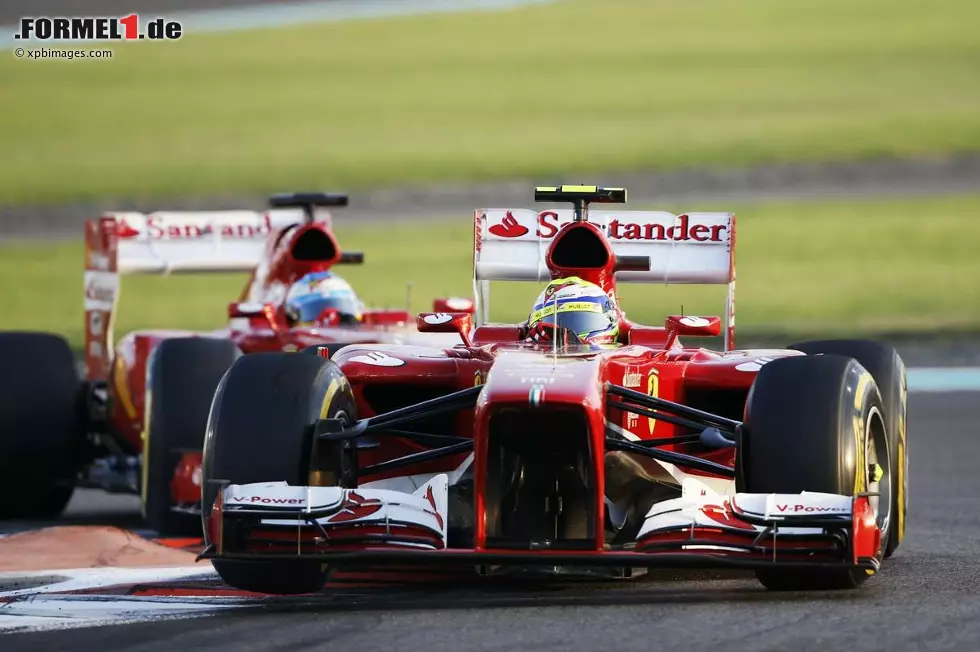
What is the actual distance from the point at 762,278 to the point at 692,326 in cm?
1947

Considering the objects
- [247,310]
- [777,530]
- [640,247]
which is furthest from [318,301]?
[777,530]

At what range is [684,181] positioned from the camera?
115ft

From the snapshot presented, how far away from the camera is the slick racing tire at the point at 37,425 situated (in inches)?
508

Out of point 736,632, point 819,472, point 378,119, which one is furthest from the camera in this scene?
point 378,119

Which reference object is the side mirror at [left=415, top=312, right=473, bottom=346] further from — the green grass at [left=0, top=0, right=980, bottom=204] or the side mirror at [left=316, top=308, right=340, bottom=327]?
the green grass at [left=0, top=0, right=980, bottom=204]

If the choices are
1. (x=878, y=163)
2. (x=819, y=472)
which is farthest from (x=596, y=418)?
(x=878, y=163)

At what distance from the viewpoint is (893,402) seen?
10062mm

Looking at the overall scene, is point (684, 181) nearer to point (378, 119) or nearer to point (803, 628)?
point (378, 119)

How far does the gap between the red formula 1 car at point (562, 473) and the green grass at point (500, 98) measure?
2695cm

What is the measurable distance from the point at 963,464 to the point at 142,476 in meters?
7.01

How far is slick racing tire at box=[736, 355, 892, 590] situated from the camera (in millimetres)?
7840

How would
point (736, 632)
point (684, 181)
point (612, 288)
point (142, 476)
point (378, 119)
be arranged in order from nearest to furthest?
point (736, 632)
point (612, 288)
point (142, 476)
point (684, 181)
point (378, 119)

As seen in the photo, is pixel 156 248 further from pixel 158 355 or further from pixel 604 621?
Result: pixel 604 621

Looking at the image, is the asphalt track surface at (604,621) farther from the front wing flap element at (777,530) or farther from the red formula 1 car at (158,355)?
the red formula 1 car at (158,355)
